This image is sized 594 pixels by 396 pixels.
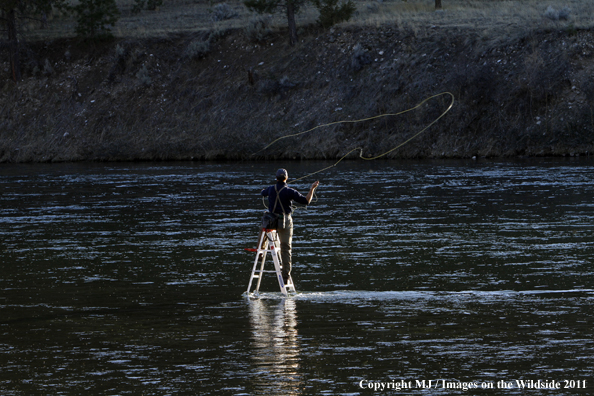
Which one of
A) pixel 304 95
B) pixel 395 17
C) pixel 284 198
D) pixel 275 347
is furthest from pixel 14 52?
pixel 275 347

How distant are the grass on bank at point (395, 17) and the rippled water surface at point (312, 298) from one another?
2375cm

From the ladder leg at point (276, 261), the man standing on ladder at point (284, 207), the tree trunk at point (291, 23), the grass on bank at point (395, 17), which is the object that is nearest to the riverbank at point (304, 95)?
the tree trunk at point (291, 23)

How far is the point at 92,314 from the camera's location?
35.7 ft

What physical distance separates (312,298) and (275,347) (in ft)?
8.53

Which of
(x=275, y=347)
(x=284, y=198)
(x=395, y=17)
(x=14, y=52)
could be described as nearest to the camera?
(x=275, y=347)

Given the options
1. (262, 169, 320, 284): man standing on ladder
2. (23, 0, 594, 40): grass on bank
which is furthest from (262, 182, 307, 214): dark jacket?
(23, 0, 594, 40): grass on bank

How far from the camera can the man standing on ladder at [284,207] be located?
11703mm

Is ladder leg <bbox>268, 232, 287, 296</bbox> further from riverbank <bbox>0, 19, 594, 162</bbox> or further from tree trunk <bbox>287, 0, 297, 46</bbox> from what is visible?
tree trunk <bbox>287, 0, 297, 46</bbox>

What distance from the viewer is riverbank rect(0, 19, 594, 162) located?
40531 mm

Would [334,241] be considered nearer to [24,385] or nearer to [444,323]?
[444,323]

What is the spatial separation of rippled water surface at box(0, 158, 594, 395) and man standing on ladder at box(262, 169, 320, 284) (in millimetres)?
569

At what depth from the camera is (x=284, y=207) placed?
11.8m

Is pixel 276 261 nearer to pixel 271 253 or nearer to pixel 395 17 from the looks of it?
pixel 271 253

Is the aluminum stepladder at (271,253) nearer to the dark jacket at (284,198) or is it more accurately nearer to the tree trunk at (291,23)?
the dark jacket at (284,198)
